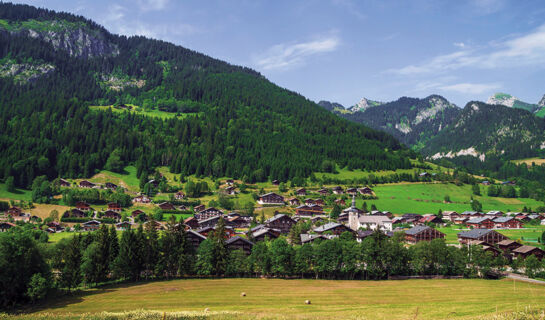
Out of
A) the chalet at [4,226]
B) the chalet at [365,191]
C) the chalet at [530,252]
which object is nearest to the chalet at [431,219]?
the chalet at [365,191]

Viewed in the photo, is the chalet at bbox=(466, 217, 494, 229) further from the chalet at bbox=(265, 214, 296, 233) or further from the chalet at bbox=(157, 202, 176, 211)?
the chalet at bbox=(157, 202, 176, 211)

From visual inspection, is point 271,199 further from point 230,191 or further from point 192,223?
point 192,223

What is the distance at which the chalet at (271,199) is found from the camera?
442 feet

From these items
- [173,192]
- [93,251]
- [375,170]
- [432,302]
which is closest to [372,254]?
[432,302]

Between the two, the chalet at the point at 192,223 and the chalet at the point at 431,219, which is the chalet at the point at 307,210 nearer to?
the chalet at the point at 431,219

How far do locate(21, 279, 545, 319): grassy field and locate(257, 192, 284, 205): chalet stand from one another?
78999 mm

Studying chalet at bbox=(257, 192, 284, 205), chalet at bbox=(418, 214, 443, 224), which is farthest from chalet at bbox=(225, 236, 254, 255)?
chalet at bbox=(418, 214, 443, 224)

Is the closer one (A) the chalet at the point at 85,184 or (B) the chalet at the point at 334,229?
(B) the chalet at the point at 334,229

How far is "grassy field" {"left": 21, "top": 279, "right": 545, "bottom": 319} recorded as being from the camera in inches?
1451

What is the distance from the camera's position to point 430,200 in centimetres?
14100

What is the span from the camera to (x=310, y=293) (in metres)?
46.7

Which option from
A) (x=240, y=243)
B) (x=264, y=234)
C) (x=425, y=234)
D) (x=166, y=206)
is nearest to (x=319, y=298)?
(x=240, y=243)

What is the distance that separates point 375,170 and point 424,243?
4842 inches

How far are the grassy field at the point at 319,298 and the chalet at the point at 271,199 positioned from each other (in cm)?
7900
